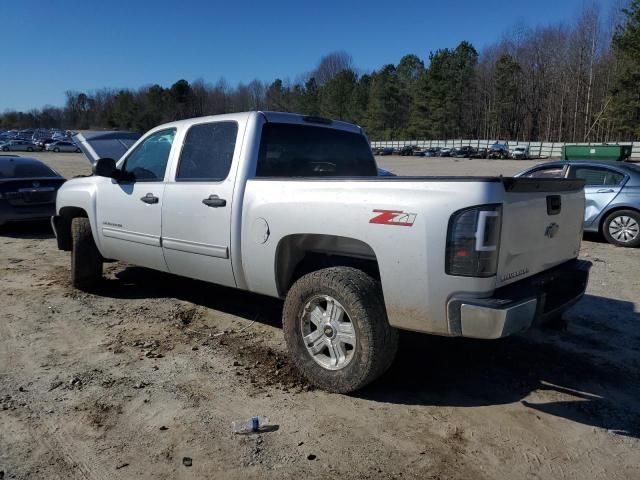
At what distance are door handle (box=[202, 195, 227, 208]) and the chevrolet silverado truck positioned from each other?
0.04 ft

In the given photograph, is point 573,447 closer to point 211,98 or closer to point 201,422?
point 201,422

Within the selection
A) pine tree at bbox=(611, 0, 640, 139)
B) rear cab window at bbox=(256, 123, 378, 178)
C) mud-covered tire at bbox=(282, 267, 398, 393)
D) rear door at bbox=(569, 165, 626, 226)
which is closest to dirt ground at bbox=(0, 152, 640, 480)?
mud-covered tire at bbox=(282, 267, 398, 393)

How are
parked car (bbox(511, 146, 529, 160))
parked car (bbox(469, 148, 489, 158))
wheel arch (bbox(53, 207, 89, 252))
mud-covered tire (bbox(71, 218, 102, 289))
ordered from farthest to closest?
parked car (bbox(469, 148, 489, 158)) < parked car (bbox(511, 146, 529, 160)) < wheel arch (bbox(53, 207, 89, 252)) < mud-covered tire (bbox(71, 218, 102, 289))

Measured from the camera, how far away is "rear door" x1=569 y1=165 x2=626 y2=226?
9273 millimetres

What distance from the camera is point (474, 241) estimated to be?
9.61ft

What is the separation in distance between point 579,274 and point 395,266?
1588 millimetres

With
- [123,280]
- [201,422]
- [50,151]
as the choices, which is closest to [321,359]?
[201,422]

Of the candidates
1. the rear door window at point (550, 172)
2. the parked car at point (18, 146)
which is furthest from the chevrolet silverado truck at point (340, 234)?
the parked car at point (18, 146)

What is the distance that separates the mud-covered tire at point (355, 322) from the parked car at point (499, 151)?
6057cm

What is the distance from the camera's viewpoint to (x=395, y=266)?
124 inches

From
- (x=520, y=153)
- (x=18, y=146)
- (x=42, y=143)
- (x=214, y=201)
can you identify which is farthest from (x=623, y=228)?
(x=42, y=143)

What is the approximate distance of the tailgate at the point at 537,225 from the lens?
305 centimetres

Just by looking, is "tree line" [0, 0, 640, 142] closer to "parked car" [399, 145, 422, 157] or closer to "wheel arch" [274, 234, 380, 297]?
"parked car" [399, 145, 422, 157]

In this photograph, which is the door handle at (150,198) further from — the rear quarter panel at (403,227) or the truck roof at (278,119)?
the rear quarter panel at (403,227)
